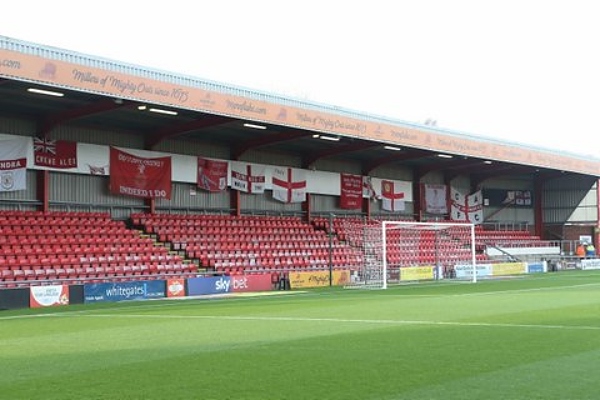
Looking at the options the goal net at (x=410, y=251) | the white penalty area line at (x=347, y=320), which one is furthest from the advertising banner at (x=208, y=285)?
the white penalty area line at (x=347, y=320)

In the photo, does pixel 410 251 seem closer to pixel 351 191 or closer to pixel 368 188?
pixel 351 191

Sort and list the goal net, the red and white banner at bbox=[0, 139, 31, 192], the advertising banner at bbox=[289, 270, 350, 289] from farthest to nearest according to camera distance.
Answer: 1. the goal net
2. the advertising banner at bbox=[289, 270, 350, 289]
3. the red and white banner at bbox=[0, 139, 31, 192]

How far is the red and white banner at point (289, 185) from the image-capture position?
4056 cm

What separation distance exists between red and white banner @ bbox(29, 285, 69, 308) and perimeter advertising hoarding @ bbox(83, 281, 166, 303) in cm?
81

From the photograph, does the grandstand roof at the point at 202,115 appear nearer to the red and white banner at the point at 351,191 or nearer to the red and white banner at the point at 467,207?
the red and white banner at the point at 351,191

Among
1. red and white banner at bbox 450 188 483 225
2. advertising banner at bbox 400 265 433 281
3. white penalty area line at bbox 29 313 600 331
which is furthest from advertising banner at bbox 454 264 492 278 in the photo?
white penalty area line at bbox 29 313 600 331

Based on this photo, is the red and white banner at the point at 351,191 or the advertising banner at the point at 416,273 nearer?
the advertising banner at the point at 416,273

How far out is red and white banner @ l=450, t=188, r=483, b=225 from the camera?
52.8 meters

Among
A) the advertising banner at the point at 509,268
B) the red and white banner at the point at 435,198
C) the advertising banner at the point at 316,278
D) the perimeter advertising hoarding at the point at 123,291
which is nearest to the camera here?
the perimeter advertising hoarding at the point at 123,291

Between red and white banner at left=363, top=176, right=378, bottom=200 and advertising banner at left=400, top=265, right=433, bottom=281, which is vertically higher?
red and white banner at left=363, top=176, right=378, bottom=200

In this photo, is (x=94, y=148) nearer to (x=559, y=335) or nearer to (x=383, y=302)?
(x=383, y=302)

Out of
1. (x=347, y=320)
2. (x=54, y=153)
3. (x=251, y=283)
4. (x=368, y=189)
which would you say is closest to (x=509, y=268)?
(x=368, y=189)

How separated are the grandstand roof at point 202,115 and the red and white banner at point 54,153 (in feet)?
2.09

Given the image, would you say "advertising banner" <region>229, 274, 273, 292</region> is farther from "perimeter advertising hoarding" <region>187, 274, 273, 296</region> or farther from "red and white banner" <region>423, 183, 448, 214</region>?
"red and white banner" <region>423, 183, 448, 214</region>
